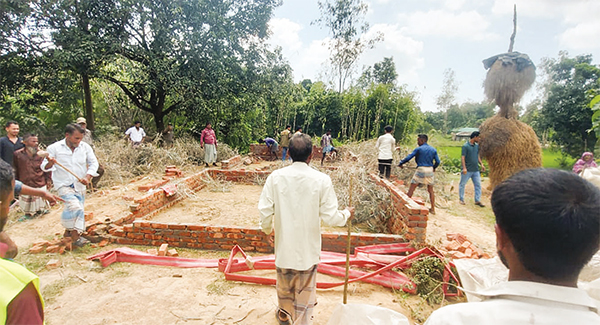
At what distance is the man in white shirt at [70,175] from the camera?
3875 mm

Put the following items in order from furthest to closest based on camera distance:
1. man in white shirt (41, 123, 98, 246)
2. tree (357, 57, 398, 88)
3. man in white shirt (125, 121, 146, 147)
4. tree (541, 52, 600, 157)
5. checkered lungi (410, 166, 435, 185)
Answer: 1. tree (357, 57, 398, 88)
2. tree (541, 52, 600, 157)
3. man in white shirt (125, 121, 146, 147)
4. checkered lungi (410, 166, 435, 185)
5. man in white shirt (41, 123, 98, 246)

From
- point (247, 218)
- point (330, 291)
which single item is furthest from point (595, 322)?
point (247, 218)

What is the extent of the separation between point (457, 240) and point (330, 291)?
226 centimetres

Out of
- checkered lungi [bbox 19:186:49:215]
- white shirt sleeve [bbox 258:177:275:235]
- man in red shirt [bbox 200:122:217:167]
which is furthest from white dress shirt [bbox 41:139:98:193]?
man in red shirt [bbox 200:122:217:167]

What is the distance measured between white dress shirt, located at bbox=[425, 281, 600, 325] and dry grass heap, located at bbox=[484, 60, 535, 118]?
4.93 meters

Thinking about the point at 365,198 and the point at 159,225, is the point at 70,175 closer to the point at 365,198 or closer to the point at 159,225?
the point at 159,225

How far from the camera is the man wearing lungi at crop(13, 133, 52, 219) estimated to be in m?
4.92

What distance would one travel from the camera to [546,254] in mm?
783

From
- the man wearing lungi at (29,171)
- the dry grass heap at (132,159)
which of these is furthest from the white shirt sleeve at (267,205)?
the dry grass heap at (132,159)

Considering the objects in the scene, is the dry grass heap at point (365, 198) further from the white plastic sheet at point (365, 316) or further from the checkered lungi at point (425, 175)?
the white plastic sheet at point (365, 316)

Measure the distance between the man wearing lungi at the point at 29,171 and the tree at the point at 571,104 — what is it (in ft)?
69.3

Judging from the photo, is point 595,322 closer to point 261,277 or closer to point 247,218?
point 261,277

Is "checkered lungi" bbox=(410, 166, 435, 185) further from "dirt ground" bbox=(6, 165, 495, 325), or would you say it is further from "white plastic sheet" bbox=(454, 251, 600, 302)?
"white plastic sheet" bbox=(454, 251, 600, 302)

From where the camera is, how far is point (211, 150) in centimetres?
996
